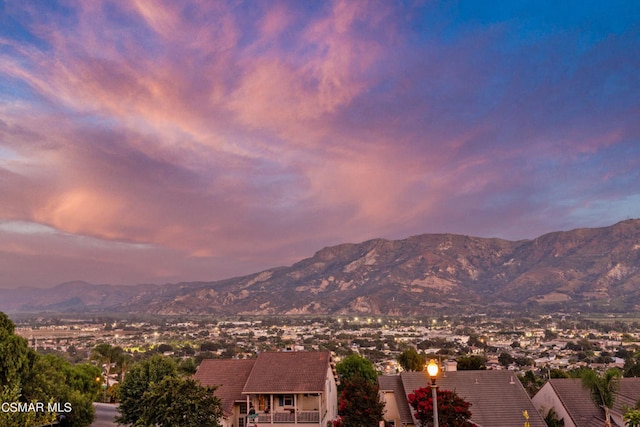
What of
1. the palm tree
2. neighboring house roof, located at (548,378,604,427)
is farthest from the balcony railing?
the palm tree

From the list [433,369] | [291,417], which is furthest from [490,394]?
[433,369]

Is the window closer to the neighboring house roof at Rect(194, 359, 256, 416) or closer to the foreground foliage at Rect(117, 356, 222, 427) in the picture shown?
the neighboring house roof at Rect(194, 359, 256, 416)

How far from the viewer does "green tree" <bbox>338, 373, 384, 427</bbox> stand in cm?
3027

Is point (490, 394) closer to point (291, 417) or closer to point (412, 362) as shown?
point (291, 417)

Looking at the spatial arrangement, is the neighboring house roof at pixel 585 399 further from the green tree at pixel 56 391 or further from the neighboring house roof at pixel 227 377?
the green tree at pixel 56 391

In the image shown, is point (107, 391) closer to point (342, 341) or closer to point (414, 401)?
point (414, 401)

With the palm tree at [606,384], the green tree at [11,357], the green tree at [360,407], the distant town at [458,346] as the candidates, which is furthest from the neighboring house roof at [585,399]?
the distant town at [458,346]

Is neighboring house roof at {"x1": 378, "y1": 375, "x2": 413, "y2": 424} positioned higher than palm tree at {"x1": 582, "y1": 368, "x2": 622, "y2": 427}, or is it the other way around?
palm tree at {"x1": 582, "y1": 368, "x2": 622, "y2": 427}

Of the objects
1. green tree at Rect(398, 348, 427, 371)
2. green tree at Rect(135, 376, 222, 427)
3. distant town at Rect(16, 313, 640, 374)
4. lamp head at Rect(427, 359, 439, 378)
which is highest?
lamp head at Rect(427, 359, 439, 378)

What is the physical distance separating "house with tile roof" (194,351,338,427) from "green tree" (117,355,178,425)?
144 inches

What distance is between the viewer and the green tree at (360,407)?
30.3 metres

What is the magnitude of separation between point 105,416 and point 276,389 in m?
17.2

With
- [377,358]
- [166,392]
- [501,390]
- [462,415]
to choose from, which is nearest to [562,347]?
[377,358]

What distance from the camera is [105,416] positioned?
140 ft
